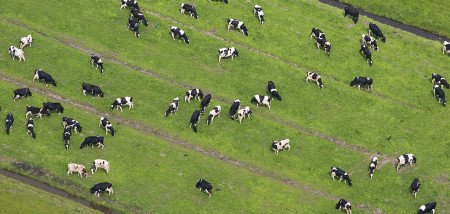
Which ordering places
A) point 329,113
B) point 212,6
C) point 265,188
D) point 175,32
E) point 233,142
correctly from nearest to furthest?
point 265,188 < point 233,142 < point 329,113 < point 175,32 < point 212,6

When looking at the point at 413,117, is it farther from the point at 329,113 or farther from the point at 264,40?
the point at 264,40

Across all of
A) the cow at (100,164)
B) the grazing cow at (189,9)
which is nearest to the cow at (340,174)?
the cow at (100,164)

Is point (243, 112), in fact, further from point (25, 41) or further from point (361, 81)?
point (25, 41)

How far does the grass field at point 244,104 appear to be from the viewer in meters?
59.6

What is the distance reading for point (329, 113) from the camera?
6962 cm

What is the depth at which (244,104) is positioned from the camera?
6919cm

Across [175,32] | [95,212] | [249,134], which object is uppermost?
[175,32]

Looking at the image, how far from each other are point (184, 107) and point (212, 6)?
66.7ft

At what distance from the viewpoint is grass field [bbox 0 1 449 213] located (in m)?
59.6

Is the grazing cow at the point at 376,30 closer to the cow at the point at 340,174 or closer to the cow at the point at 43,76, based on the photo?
the cow at the point at 340,174

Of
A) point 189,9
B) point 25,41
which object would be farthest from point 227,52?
point 25,41

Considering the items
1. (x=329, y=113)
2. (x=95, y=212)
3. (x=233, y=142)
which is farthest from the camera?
(x=329, y=113)

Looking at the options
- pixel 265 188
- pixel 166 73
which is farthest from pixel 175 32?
pixel 265 188

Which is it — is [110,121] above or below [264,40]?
below
